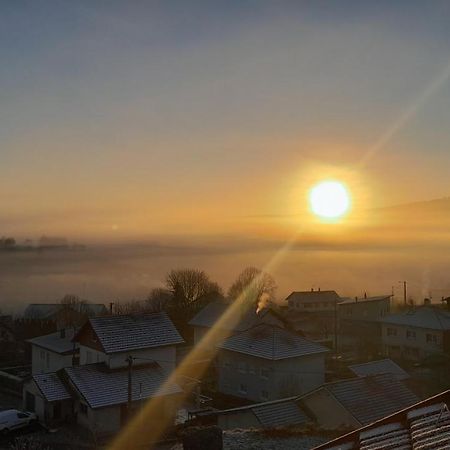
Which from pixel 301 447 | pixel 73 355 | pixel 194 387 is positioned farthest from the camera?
pixel 73 355

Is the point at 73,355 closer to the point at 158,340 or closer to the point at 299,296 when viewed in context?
the point at 158,340

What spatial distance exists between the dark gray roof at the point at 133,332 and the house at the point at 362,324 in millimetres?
21357

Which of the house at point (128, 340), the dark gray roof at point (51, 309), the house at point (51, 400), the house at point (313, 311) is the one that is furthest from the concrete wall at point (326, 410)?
the dark gray roof at point (51, 309)

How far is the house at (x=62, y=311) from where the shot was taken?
6390cm

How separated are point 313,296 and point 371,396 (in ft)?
174

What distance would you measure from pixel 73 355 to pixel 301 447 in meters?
20.4

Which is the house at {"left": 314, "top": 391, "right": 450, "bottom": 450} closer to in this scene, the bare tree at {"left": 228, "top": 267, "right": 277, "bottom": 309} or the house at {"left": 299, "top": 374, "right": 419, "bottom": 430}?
the house at {"left": 299, "top": 374, "right": 419, "bottom": 430}

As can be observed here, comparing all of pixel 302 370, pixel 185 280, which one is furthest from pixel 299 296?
pixel 302 370

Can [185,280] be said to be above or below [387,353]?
above

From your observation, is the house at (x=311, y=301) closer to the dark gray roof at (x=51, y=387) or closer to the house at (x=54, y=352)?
the house at (x=54, y=352)

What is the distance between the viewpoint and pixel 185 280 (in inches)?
2916

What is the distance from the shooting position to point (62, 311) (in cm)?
6706

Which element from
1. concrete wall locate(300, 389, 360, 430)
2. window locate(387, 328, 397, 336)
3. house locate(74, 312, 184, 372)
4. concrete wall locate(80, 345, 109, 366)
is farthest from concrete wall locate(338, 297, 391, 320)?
concrete wall locate(300, 389, 360, 430)

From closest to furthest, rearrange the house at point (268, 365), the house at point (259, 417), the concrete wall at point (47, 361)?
the house at point (259, 417), the house at point (268, 365), the concrete wall at point (47, 361)
